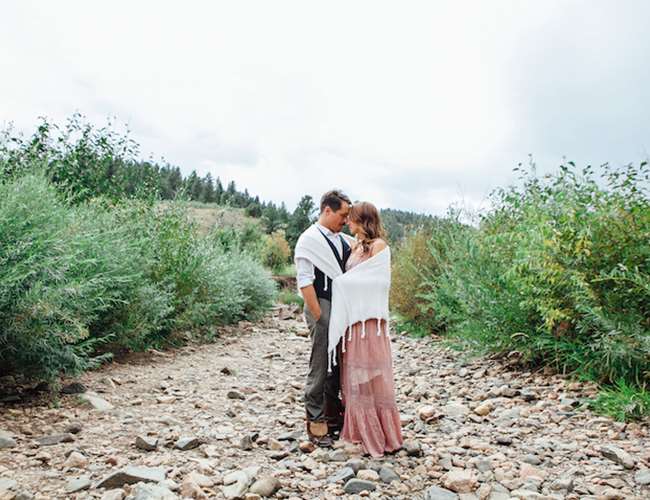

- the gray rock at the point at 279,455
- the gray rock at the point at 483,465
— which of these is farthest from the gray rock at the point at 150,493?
the gray rock at the point at 483,465

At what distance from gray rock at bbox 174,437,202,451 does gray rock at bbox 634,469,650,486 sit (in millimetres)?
3011

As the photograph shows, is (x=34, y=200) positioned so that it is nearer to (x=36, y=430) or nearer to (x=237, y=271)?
(x=36, y=430)

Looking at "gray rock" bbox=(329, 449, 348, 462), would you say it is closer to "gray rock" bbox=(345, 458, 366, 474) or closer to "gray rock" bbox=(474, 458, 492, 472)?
"gray rock" bbox=(345, 458, 366, 474)

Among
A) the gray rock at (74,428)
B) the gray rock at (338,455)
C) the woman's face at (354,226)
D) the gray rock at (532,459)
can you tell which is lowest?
the gray rock at (74,428)

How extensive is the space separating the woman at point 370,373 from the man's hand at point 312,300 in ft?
0.88

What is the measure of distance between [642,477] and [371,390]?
183cm

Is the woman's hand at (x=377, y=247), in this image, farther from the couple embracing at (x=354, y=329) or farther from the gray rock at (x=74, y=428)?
the gray rock at (x=74, y=428)

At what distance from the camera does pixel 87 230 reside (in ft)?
19.8

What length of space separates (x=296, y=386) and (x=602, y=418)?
3129 mm

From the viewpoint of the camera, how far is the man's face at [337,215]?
167 inches

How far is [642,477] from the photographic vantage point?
3.43 metres

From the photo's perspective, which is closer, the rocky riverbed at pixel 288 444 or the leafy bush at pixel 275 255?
the rocky riverbed at pixel 288 444

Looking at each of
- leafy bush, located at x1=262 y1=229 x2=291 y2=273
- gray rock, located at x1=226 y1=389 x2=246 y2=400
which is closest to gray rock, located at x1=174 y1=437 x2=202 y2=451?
gray rock, located at x1=226 y1=389 x2=246 y2=400

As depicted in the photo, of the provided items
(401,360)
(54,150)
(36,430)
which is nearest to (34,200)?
(36,430)
